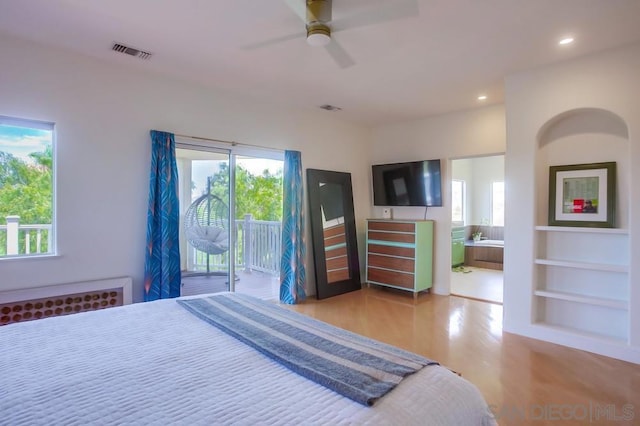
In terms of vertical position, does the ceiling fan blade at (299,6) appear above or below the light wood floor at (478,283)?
above

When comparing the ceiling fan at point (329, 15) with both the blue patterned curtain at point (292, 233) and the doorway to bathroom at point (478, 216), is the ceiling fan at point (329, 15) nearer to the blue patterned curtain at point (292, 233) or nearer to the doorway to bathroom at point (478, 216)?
the blue patterned curtain at point (292, 233)

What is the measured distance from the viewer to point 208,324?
71.0 inches

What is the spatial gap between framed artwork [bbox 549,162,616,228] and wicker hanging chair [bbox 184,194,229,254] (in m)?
3.45

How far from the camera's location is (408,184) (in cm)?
506

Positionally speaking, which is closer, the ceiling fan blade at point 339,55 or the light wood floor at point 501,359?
the light wood floor at point 501,359

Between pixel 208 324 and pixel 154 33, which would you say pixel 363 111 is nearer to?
pixel 154 33

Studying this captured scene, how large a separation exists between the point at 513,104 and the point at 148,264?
153 inches

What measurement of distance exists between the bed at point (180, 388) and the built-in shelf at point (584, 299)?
97.6 inches

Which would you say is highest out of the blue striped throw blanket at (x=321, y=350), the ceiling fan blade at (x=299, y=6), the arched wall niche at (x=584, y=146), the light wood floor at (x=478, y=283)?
the ceiling fan blade at (x=299, y=6)

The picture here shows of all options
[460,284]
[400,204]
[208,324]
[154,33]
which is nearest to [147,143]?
[154,33]

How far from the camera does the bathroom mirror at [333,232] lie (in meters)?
4.69

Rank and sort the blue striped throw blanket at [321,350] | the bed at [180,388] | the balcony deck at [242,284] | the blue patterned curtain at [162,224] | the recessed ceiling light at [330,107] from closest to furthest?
the bed at [180,388]
the blue striped throw blanket at [321,350]
the blue patterned curtain at [162,224]
the balcony deck at [242,284]
the recessed ceiling light at [330,107]

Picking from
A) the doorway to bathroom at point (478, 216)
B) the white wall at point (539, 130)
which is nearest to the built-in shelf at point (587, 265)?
the white wall at point (539, 130)

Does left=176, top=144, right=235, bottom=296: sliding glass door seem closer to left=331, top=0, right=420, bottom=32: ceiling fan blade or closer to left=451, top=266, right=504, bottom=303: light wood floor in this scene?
left=331, top=0, right=420, bottom=32: ceiling fan blade
